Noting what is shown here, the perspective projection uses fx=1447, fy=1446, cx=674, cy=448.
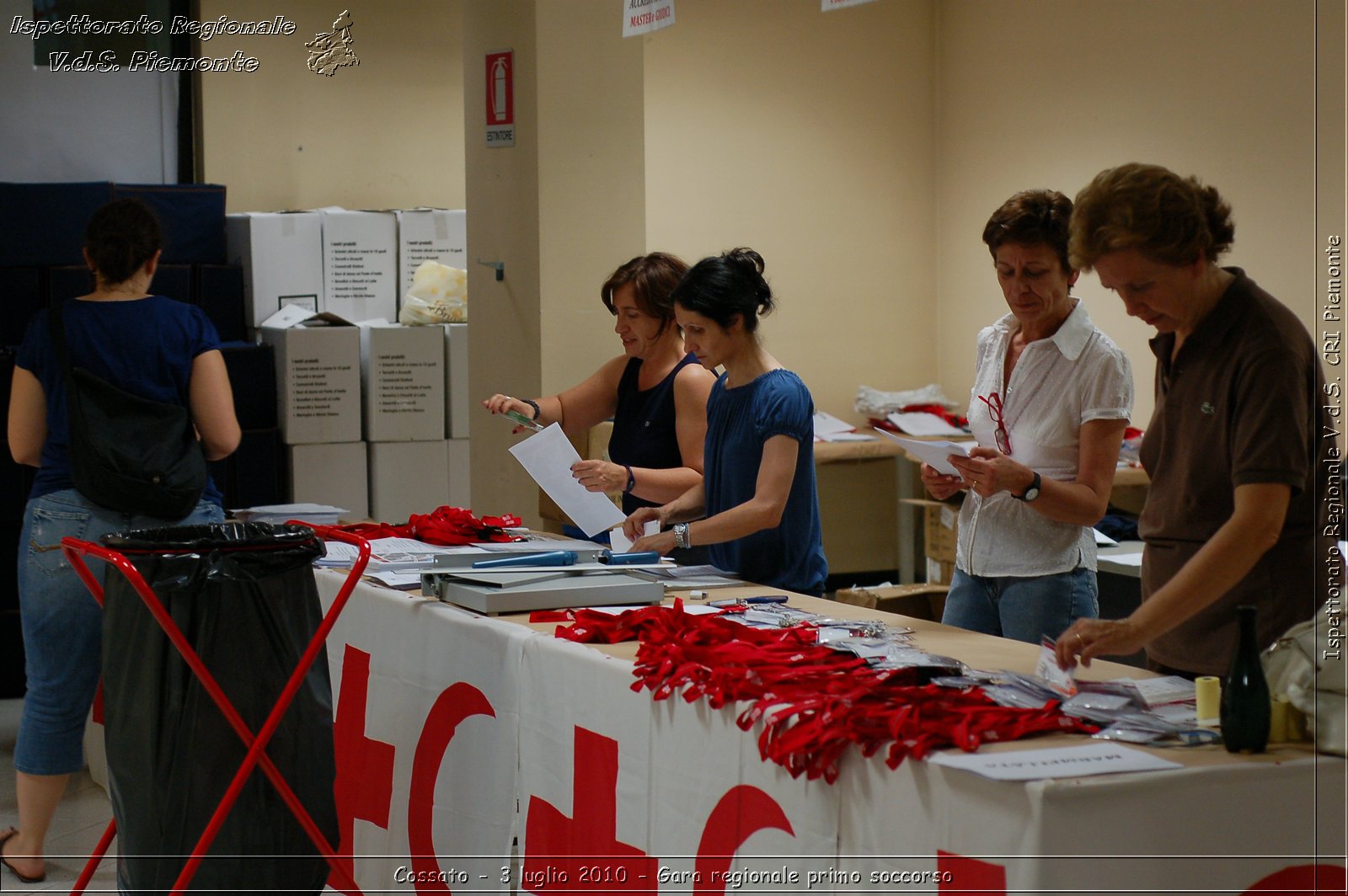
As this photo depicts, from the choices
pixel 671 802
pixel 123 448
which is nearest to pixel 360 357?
pixel 123 448

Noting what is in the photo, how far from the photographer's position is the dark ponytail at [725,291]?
3215 millimetres

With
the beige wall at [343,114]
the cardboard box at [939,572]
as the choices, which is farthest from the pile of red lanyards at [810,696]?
the beige wall at [343,114]

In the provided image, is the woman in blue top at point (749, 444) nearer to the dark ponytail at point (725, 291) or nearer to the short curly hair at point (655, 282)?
the dark ponytail at point (725, 291)

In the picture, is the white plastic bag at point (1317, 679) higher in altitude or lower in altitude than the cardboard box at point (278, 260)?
lower

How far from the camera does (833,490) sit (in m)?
7.70

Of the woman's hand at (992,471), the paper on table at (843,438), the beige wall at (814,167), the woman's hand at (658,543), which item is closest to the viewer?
the woman's hand at (992,471)

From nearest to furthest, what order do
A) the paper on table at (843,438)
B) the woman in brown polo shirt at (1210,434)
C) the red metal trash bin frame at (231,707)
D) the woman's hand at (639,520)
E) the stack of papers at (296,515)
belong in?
the woman in brown polo shirt at (1210,434)
the red metal trash bin frame at (231,707)
the woman's hand at (639,520)
the stack of papers at (296,515)
the paper on table at (843,438)

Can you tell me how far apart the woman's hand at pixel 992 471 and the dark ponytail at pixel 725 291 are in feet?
2.33

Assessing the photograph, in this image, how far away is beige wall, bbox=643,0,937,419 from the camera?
7.45 meters

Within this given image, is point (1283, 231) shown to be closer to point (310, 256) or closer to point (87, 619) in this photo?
point (310, 256)

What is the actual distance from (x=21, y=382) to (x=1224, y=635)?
2898mm

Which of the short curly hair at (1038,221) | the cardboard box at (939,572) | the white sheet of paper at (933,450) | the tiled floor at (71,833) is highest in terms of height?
the short curly hair at (1038,221)

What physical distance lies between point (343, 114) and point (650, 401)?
371cm

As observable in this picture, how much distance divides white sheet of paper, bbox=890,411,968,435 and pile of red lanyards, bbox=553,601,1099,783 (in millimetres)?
4518
